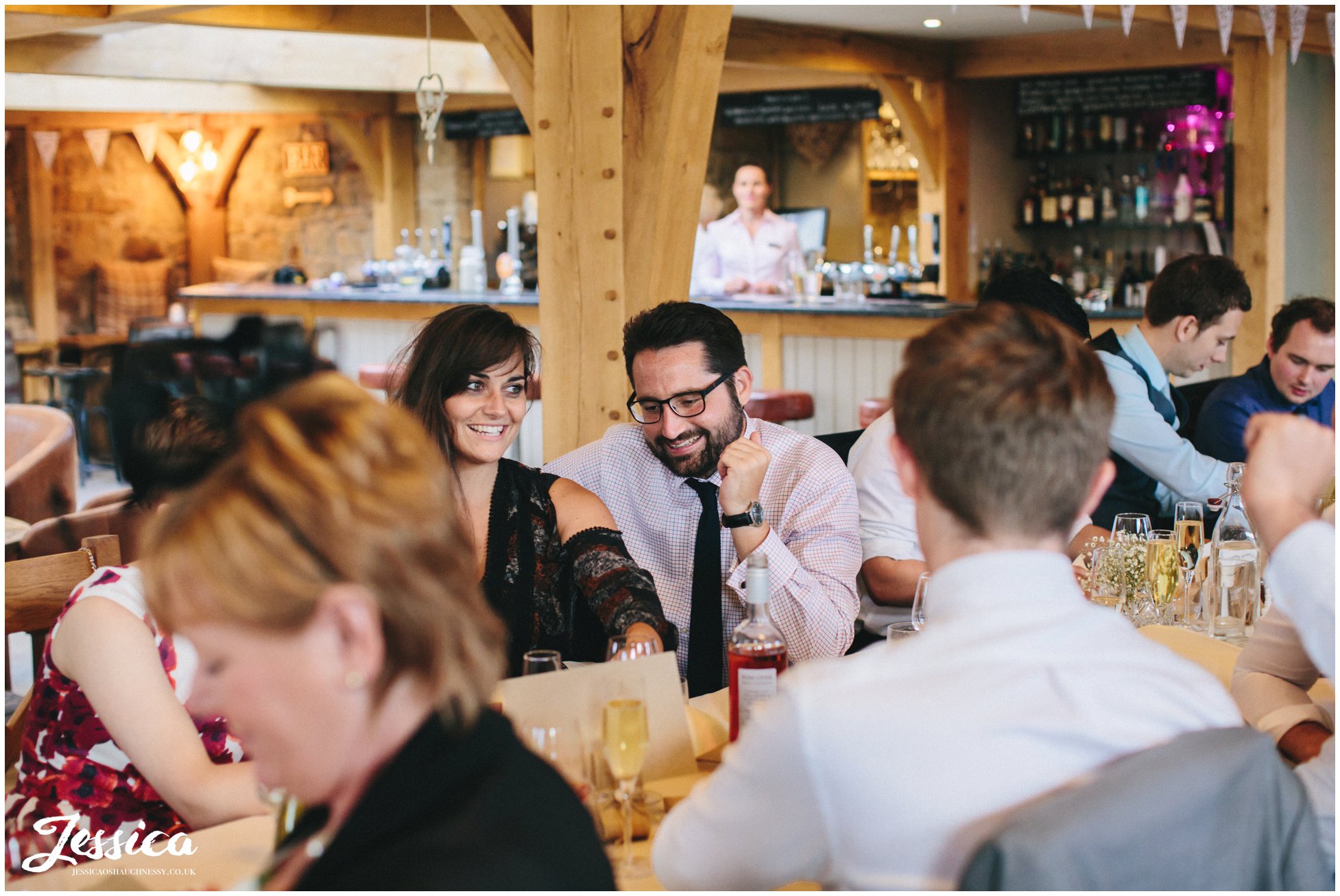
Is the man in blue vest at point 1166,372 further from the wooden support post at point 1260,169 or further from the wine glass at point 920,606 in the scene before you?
the wooden support post at point 1260,169

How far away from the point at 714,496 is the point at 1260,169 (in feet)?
17.8

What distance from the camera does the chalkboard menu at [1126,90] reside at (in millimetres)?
8180

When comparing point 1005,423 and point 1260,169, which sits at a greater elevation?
point 1260,169

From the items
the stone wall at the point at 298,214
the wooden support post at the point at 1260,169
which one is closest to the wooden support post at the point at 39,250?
the stone wall at the point at 298,214

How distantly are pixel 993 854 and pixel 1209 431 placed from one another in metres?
3.60

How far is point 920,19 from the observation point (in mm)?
7383

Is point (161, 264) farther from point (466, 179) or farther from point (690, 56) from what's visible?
point (690, 56)

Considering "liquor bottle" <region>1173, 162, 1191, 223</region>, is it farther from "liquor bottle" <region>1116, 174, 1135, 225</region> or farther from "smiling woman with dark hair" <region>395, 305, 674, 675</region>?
"smiling woman with dark hair" <region>395, 305, 674, 675</region>

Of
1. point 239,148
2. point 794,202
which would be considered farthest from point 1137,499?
point 239,148

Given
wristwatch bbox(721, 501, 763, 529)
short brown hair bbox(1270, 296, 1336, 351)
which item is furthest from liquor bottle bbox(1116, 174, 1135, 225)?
wristwatch bbox(721, 501, 763, 529)

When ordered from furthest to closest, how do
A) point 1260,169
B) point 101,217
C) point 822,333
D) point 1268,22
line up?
1. point 101,217
2. point 1260,169
3. point 822,333
4. point 1268,22

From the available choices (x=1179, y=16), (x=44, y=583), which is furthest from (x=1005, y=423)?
(x=1179, y=16)

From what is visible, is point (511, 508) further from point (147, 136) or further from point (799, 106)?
point (147, 136)

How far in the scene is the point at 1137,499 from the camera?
4.01m
